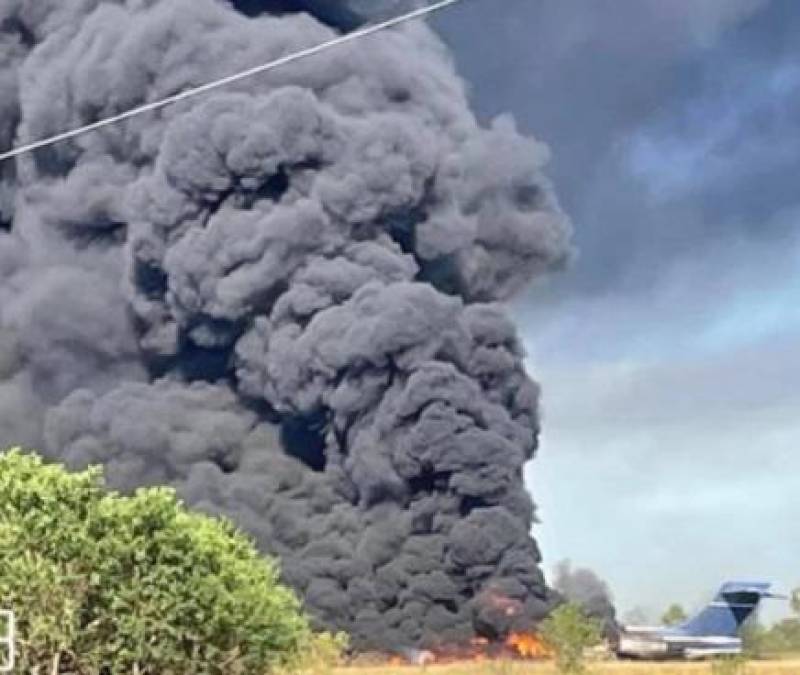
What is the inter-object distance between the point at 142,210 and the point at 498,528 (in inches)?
717

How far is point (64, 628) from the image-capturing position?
91.6ft

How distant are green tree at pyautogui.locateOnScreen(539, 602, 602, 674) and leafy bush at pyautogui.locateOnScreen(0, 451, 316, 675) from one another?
17.1 meters

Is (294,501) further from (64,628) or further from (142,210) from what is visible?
(64,628)

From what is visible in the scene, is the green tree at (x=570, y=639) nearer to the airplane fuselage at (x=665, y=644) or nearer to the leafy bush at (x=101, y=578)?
the leafy bush at (x=101, y=578)

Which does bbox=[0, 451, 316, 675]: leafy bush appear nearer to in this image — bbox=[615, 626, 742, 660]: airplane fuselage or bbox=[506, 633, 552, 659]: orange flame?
bbox=[506, 633, 552, 659]: orange flame

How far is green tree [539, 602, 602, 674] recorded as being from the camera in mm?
45781

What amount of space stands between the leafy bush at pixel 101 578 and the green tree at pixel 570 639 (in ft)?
56.2

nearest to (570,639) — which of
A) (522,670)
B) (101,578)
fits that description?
(522,670)

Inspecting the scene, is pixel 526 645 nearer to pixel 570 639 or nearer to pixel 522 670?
pixel 522 670

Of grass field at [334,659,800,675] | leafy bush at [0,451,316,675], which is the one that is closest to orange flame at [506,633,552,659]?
grass field at [334,659,800,675]

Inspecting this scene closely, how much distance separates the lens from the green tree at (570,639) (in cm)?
4578

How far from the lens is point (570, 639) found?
4581 cm

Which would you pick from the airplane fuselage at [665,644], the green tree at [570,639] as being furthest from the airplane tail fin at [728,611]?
the green tree at [570,639]

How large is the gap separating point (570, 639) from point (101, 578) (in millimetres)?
20165
